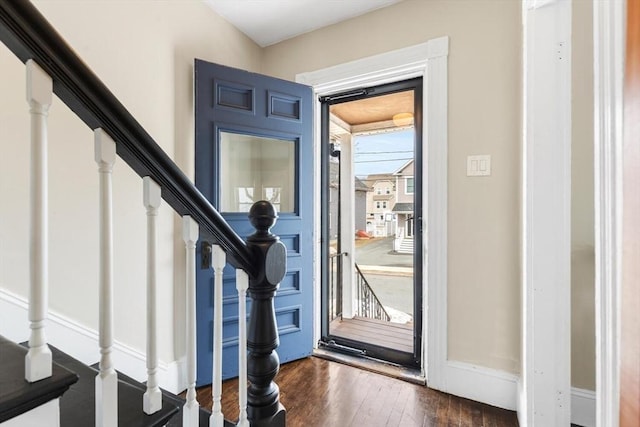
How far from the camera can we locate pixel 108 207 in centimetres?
69

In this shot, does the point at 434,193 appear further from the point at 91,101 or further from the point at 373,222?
the point at 91,101

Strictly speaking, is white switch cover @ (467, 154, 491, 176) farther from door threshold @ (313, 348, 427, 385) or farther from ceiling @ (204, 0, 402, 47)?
door threshold @ (313, 348, 427, 385)

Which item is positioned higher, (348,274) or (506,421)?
(348,274)

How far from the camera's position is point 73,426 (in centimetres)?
75

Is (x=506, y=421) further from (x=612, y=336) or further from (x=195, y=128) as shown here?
(x=195, y=128)

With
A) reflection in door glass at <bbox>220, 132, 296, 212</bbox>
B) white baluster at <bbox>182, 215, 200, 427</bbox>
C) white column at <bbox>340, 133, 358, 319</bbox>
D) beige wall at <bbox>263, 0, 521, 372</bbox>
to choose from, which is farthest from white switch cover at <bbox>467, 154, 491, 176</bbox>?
white baluster at <bbox>182, 215, 200, 427</bbox>

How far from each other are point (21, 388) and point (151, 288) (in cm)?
28

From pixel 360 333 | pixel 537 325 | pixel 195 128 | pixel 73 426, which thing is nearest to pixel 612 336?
pixel 537 325

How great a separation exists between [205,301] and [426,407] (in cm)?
152

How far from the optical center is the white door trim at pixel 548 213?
4.17ft

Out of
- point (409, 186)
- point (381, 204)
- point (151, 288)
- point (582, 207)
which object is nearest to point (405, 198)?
point (409, 186)

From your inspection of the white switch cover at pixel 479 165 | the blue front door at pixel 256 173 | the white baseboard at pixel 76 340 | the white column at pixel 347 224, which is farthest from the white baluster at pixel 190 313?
the white column at pixel 347 224

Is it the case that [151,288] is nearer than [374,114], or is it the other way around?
[151,288]

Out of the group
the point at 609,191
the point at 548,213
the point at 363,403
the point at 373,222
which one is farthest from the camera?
the point at 373,222
